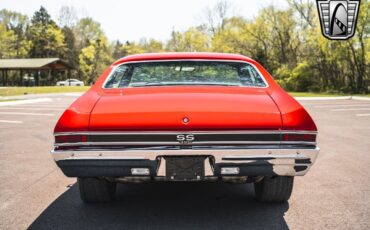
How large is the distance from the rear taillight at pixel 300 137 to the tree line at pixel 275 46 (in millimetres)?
38545

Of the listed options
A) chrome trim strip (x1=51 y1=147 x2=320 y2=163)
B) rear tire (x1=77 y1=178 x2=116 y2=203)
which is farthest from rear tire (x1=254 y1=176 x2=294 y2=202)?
rear tire (x1=77 y1=178 x2=116 y2=203)

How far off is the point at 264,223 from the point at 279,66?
177ft

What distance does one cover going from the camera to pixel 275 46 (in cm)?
5572

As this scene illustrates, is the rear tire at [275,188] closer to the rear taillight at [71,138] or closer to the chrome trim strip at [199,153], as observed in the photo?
the chrome trim strip at [199,153]

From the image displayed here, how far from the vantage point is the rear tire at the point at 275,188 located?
410cm

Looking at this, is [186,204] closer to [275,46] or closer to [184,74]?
[184,74]

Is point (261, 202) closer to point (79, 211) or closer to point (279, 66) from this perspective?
point (79, 211)

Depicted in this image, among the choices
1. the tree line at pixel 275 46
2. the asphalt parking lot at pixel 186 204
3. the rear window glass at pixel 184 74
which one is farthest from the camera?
the tree line at pixel 275 46

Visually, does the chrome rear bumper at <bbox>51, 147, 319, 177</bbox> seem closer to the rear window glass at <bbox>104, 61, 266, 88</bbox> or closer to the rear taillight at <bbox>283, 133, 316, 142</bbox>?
the rear taillight at <bbox>283, 133, 316, 142</bbox>

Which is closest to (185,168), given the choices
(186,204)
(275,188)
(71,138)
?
(71,138)

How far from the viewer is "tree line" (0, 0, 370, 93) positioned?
4184cm

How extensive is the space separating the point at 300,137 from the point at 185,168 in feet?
3.04

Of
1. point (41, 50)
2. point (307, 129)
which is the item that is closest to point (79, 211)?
point (307, 129)

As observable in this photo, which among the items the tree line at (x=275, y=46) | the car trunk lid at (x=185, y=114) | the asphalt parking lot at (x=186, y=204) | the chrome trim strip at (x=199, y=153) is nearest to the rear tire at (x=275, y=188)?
the asphalt parking lot at (x=186, y=204)
